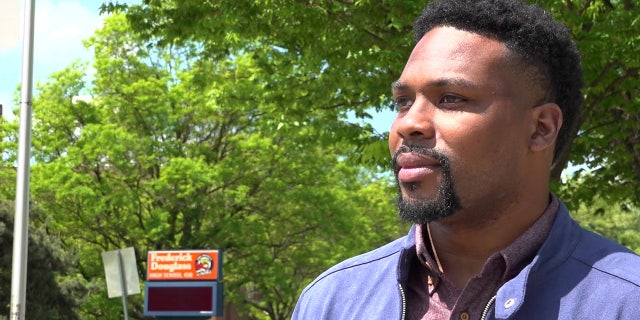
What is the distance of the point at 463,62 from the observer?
2.19 m

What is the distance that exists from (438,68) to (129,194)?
113 ft

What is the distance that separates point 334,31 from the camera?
14.2 metres

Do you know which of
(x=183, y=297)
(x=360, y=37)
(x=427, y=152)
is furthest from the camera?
(x=183, y=297)

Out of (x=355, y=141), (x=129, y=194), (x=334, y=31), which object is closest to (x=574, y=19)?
(x=334, y=31)

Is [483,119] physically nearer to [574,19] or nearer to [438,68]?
[438,68]

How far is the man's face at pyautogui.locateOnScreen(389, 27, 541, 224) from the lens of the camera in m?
2.16

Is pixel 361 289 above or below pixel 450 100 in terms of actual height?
below

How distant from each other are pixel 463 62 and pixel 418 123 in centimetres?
14

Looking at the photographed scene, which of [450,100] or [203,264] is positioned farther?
[203,264]

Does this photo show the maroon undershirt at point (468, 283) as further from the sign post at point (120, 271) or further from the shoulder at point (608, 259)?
the sign post at point (120, 271)

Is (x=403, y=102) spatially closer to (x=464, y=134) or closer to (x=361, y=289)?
(x=464, y=134)

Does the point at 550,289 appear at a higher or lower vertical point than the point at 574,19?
lower

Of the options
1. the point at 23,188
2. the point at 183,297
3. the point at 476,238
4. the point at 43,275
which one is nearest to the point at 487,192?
the point at 476,238

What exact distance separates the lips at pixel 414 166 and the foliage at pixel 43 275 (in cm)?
3062
